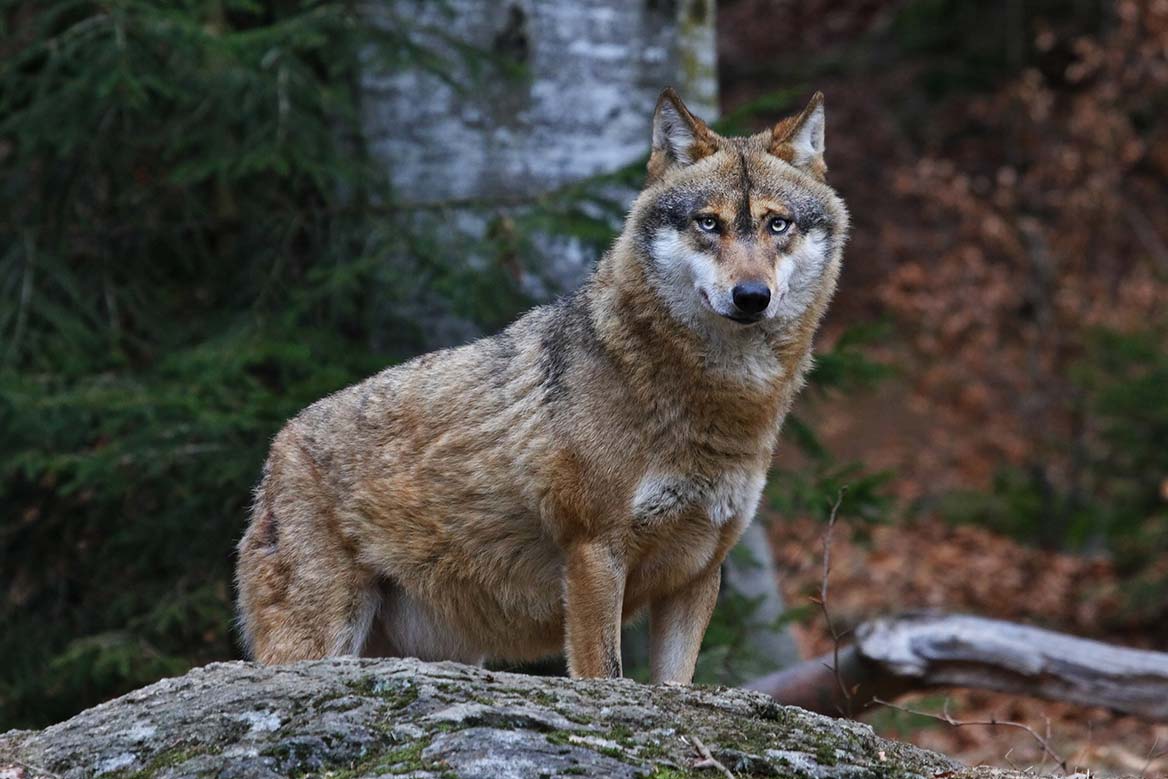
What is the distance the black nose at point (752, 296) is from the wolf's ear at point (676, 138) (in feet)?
3.03

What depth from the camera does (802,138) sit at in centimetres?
596

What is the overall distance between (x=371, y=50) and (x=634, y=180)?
85.9 inches

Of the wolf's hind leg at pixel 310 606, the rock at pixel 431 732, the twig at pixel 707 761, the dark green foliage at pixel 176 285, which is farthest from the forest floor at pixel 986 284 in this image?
the twig at pixel 707 761

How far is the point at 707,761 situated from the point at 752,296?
2.03 meters

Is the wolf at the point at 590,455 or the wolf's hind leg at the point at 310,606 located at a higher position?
the wolf at the point at 590,455

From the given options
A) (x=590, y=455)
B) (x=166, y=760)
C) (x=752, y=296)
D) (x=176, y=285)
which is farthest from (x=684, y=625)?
(x=176, y=285)

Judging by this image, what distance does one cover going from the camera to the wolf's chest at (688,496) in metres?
5.38

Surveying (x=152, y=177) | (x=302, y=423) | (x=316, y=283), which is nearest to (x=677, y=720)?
(x=302, y=423)

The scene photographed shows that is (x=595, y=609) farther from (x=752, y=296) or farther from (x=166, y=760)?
(x=166, y=760)

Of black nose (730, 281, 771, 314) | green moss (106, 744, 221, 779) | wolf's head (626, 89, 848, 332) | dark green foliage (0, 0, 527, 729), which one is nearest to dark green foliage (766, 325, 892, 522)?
dark green foliage (0, 0, 527, 729)

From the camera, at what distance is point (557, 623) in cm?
591

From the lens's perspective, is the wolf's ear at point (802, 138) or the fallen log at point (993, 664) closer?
the wolf's ear at point (802, 138)

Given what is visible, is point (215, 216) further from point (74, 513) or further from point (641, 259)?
point (641, 259)

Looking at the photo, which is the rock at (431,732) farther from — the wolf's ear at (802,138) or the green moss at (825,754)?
the wolf's ear at (802,138)
